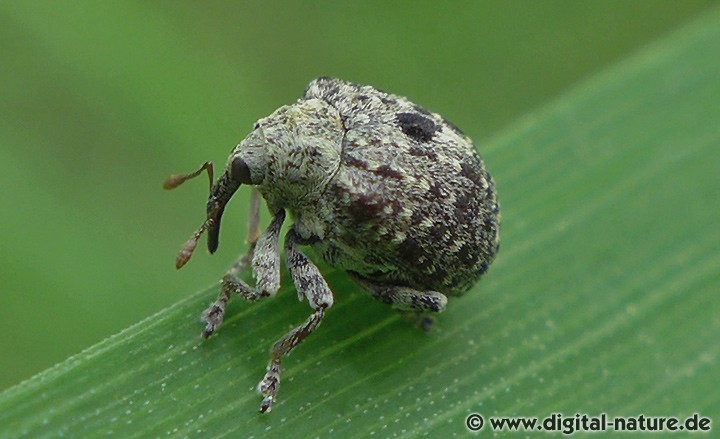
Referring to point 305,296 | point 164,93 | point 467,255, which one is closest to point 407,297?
point 467,255

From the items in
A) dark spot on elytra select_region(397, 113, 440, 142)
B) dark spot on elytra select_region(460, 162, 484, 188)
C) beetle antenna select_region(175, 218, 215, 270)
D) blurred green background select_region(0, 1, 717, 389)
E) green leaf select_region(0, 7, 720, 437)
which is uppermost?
blurred green background select_region(0, 1, 717, 389)

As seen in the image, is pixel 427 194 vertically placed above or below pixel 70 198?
below

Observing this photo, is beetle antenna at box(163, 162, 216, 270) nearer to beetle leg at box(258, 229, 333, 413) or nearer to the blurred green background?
beetle leg at box(258, 229, 333, 413)

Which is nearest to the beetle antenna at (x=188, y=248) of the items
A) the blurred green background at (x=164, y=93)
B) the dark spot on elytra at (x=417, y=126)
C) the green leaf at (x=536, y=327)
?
the green leaf at (x=536, y=327)

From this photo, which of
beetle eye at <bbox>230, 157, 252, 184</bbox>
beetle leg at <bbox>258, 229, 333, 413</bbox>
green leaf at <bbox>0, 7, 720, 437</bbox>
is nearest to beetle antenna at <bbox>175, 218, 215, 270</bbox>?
green leaf at <bbox>0, 7, 720, 437</bbox>

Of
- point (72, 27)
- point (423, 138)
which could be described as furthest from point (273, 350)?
point (72, 27)

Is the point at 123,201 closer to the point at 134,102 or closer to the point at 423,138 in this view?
the point at 134,102

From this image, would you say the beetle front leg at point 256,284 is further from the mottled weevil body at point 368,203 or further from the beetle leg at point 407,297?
the beetle leg at point 407,297

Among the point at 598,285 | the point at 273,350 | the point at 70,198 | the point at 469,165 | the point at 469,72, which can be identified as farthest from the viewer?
the point at 469,72
